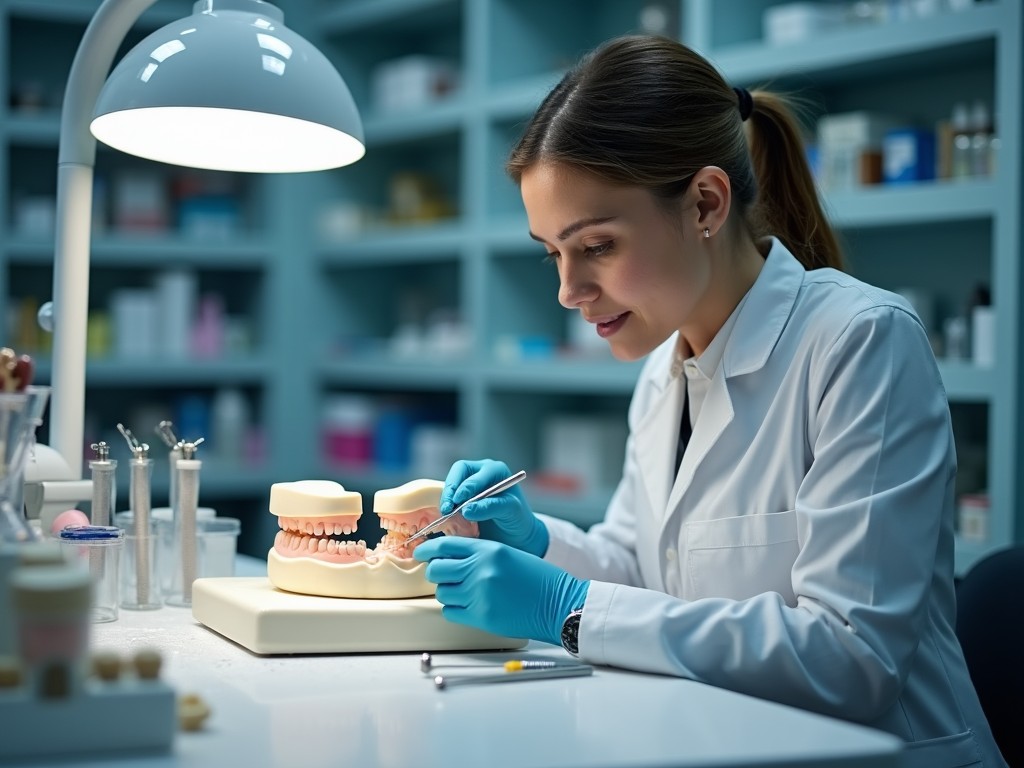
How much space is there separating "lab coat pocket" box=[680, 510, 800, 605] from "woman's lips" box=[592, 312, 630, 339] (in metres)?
0.26

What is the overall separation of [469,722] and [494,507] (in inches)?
18.9

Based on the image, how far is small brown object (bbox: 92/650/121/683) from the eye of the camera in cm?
87

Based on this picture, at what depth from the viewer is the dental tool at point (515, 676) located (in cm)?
107

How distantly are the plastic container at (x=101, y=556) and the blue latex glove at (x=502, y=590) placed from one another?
375 millimetres

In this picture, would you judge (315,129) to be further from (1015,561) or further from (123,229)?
(123,229)

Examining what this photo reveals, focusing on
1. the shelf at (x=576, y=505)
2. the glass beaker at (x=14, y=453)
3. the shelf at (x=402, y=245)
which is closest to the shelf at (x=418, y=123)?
the shelf at (x=402, y=245)

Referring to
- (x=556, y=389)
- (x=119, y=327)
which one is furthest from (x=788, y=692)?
(x=119, y=327)

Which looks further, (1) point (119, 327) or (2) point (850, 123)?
(1) point (119, 327)

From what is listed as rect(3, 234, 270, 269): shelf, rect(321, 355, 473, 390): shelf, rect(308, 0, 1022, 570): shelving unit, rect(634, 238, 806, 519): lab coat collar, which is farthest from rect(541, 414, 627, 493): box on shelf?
rect(634, 238, 806, 519): lab coat collar

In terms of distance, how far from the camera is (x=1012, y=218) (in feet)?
7.28

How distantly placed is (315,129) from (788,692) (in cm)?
90

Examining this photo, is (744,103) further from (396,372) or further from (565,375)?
(396,372)

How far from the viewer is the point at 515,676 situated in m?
1.09

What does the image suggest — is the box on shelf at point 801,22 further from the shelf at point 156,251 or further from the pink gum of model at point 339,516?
the shelf at point 156,251
